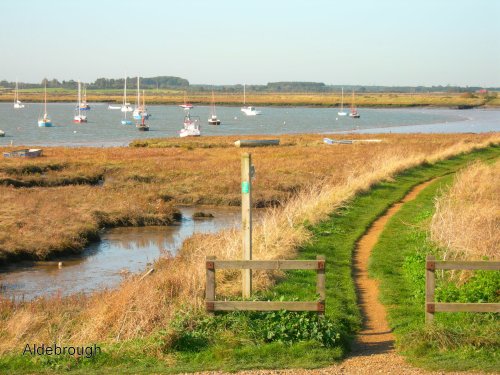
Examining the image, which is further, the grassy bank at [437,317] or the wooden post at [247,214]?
the wooden post at [247,214]

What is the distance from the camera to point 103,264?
22781mm

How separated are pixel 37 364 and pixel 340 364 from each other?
375 cm

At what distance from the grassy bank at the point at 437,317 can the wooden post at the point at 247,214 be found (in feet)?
7.27

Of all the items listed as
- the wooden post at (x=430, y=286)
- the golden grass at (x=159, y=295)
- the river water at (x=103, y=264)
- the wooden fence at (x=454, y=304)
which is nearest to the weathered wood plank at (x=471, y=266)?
the wooden fence at (x=454, y=304)

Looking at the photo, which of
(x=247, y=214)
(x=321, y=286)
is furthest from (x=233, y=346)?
(x=247, y=214)

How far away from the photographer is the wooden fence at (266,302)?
410 inches

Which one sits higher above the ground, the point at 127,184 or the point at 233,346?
the point at 233,346

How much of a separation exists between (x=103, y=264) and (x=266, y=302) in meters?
13.1

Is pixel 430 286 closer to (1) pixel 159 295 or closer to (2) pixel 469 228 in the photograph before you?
(1) pixel 159 295

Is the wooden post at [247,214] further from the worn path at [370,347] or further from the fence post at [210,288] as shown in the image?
the worn path at [370,347]

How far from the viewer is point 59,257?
23.5 m

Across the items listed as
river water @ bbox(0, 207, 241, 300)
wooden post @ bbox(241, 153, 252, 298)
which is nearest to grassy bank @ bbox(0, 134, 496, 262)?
river water @ bbox(0, 207, 241, 300)

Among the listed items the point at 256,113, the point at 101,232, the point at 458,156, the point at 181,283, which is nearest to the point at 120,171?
the point at 101,232

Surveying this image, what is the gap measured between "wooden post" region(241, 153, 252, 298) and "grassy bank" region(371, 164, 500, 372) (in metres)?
2.22
